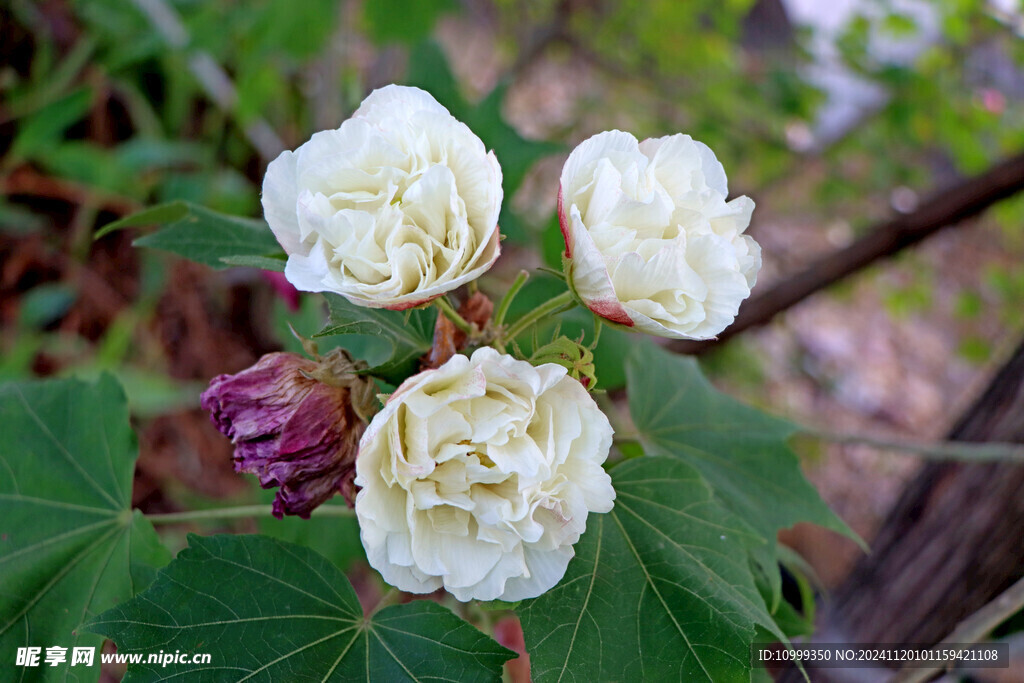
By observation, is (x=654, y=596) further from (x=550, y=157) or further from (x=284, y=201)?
(x=550, y=157)

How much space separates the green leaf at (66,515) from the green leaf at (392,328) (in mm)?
280

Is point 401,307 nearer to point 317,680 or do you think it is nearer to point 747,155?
point 317,680

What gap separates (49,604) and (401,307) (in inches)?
16.9

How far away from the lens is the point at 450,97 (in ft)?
2.96

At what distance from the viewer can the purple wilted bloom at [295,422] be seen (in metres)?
0.47

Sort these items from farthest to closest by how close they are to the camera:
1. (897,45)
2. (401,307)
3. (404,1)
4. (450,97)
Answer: (897,45) → (404,1) → (450,97) → (401,307)

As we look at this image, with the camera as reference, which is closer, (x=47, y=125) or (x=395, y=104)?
(x=395, y=104)

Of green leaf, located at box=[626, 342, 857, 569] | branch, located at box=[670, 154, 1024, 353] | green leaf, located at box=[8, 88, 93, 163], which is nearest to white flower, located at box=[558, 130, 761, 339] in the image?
green leaf, located at box=[626, 342, 857, 569]

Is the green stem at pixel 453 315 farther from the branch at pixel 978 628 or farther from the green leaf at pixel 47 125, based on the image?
the green leaf at pixel 47 125

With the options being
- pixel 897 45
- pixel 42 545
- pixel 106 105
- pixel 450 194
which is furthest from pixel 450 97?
pixel 897 45

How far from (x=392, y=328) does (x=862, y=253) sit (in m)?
1.12

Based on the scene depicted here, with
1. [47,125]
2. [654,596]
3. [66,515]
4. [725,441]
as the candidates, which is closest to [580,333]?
[725,441]

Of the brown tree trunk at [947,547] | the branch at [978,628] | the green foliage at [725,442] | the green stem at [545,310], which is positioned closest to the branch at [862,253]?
the brown tree trunk at [947,547]

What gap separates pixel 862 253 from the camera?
4.24 feet
